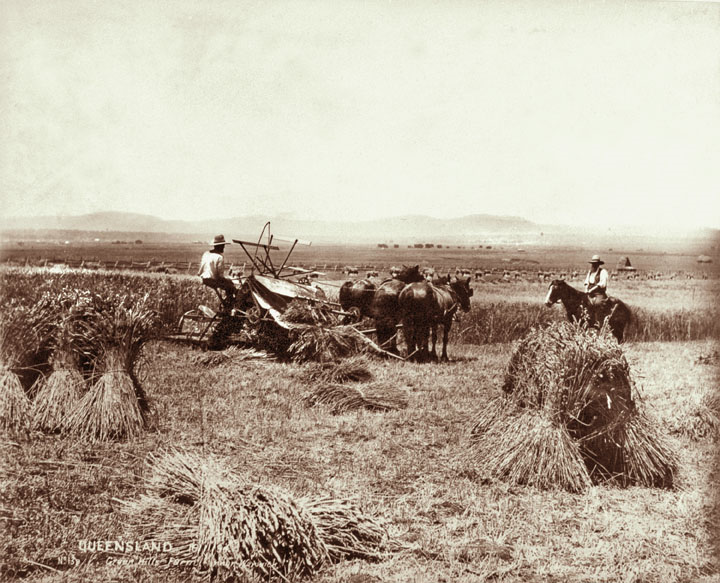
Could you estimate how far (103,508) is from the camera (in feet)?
16.9

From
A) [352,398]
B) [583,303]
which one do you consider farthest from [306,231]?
[352,398]

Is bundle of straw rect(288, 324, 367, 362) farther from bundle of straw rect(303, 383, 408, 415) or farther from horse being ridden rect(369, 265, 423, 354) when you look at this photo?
bundle of straw rect(303, 383, 408, 415)

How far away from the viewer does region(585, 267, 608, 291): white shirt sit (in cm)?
1456

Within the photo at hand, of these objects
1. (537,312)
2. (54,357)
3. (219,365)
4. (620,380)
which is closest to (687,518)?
(620,380)

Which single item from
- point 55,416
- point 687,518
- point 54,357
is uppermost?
point 54,357

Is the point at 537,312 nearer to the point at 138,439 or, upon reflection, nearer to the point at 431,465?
the point at 431,465

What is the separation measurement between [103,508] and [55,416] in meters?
1.94

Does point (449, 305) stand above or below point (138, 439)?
above

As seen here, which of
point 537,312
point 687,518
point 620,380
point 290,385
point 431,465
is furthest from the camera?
point 537,312

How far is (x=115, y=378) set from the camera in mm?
6762

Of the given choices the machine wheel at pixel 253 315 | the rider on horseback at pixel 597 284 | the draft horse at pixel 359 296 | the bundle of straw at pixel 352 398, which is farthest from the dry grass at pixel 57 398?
the rider on horseback at pixel 597 284

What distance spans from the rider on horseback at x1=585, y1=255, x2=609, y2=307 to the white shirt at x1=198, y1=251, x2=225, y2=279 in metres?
8.43

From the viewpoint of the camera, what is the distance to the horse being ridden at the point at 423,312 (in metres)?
12.7

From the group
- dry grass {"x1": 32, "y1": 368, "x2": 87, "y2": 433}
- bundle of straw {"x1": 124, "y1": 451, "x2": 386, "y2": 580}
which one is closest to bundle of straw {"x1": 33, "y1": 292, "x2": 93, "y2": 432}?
dry grass {"x1": 32, "y1": 368, "x2": 87, "y2": 433}
